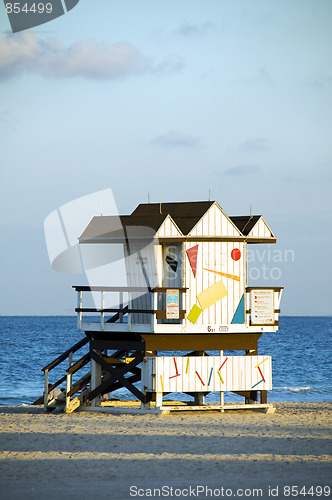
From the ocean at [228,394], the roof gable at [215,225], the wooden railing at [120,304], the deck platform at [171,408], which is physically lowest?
the ocean at [228,394]

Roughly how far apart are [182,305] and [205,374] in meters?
2.02

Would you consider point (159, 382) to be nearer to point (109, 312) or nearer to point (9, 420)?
point (109, 312)

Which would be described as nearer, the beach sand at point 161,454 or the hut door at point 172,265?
the beach sand at point 161,454

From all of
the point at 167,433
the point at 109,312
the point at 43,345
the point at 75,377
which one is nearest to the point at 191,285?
the point at 109,312

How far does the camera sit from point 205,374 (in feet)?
74.4

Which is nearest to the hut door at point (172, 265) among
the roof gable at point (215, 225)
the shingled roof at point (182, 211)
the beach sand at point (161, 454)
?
the shingled roof at point (182, 211)

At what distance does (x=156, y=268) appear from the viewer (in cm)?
2291

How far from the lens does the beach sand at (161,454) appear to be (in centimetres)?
1365

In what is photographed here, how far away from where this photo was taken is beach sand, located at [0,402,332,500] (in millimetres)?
13648

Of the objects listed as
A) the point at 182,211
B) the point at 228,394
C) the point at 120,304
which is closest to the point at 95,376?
the point at 120,304

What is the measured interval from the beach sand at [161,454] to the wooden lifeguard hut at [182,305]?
3.42 feet

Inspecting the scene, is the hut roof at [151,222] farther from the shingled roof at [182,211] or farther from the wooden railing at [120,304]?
the wooden railing at [120,304]

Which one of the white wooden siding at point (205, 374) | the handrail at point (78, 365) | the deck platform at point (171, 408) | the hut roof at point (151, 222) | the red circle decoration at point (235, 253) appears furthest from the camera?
the handrail at point (78, 365)

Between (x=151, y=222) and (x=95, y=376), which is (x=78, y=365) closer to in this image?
(x=95, y=376)
